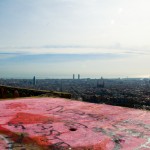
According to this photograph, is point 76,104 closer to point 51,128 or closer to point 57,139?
point 51,128

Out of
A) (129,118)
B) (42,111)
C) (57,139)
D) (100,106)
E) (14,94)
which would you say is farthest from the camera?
(14,94)

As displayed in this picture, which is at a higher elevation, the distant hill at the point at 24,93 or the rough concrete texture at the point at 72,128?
the distant hill at the point at 24,93

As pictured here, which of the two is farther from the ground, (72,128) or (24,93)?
(24,93)

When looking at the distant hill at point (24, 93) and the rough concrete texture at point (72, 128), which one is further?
the distant hill at point (24, 93)

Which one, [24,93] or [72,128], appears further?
[24,93]

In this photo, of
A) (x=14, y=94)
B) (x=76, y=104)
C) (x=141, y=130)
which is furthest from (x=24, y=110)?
(x=14, y=94)

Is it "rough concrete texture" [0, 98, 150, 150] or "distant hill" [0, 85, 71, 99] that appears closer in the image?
"rough concrete texture" [0, 98, 150, 150]

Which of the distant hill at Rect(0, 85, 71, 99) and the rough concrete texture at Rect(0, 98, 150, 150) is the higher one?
the distant hill at Rect(0, 85, 71, 99)

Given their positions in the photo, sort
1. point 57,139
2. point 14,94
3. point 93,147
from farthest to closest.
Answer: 1. point 14,94
2. point 57,139
3. point 93,147
